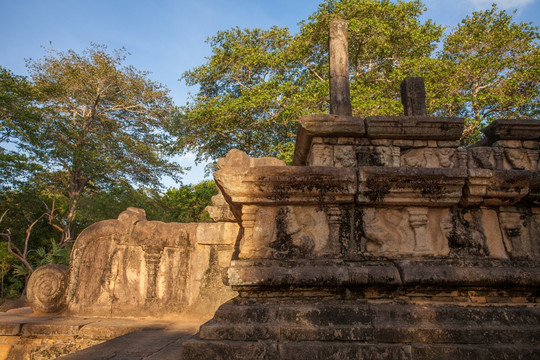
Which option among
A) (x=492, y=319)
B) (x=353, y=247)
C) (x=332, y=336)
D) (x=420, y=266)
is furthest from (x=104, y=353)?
(x=492, y=319)

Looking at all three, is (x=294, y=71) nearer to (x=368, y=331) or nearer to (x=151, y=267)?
(x=151, y=267)

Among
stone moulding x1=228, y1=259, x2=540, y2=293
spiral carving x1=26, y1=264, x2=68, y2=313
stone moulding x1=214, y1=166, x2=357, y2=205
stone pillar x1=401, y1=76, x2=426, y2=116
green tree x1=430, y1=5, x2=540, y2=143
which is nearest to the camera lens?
stone moulding x1=228, y1=259, x2=540, y2=293

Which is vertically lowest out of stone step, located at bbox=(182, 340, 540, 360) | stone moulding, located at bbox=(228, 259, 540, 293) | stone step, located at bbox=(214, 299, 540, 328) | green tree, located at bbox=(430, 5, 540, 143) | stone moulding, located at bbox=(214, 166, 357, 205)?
stone step, located at bbox=(182, 340, 540, 360)

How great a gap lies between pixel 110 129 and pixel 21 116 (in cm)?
520

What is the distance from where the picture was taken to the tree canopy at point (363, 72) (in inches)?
496

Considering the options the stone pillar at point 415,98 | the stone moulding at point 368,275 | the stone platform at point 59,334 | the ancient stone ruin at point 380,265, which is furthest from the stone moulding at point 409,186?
the stone platform at point 59,334

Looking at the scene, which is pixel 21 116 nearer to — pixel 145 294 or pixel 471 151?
pixel 145 294

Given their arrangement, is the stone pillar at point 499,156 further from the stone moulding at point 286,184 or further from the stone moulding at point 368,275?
the stone moulding at point 286,184

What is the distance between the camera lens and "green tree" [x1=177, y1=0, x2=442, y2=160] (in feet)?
43.6

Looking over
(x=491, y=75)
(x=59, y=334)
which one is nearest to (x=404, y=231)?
(x=59, y=334)

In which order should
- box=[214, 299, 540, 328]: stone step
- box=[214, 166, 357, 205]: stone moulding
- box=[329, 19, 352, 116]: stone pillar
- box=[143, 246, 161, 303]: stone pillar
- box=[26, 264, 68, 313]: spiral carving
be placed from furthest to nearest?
box=[143, 246, 161, 303]: stone pillar → box=[26, 264, 68, 313]: spiral carving → box=[329, 19, 352, 116]: stone pillar → box=[214, 166, 357, 205]: stone moulding → box=[214, 299, 540, 328]: stone step

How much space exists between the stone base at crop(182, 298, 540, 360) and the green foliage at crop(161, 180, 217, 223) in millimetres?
13337

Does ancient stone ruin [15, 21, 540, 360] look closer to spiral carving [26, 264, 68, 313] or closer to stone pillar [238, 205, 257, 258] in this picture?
stone pillar [238, 205, 257, 258]

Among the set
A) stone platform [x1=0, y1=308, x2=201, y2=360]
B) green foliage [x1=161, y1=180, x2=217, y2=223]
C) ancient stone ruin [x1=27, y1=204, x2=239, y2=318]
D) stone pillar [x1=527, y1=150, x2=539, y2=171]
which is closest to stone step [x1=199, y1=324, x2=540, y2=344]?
stone pillar [x1=527, y1=150, x2=539, y2=171]
